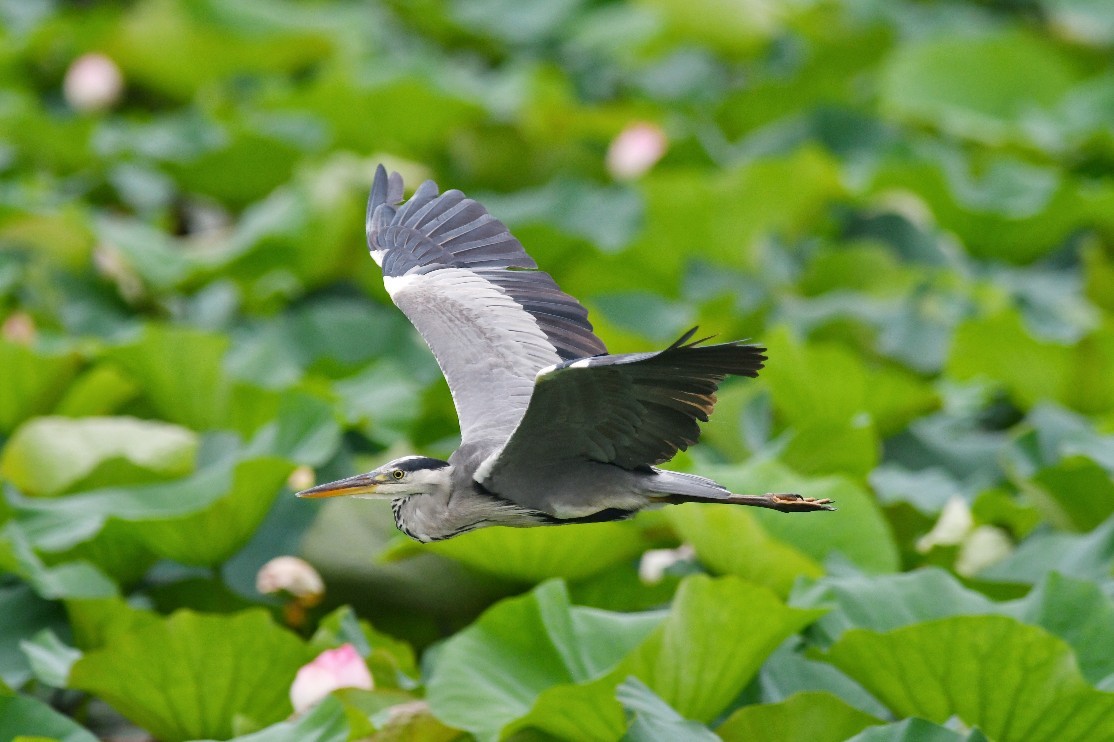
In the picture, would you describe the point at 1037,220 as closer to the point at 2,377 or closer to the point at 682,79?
the point at 682,79

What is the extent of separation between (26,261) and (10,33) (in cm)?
249

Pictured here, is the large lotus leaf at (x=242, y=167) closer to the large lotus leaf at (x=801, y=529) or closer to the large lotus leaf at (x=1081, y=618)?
the large lotus leaf at (x=801, y=529)

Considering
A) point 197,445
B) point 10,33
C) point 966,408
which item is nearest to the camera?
point 197,445

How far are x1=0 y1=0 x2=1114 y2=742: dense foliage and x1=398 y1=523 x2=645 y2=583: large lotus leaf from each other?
0.01 metres

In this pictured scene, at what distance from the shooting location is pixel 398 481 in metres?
2.30

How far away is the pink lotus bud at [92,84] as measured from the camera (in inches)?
218

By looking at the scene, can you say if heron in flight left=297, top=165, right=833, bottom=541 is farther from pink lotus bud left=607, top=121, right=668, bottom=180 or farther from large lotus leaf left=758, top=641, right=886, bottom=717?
pink lotus bud left=607, top=121, right=668, bottom=180

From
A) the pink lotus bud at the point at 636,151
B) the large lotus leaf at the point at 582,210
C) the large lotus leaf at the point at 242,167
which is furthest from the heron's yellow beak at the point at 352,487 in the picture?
the pink lotus bud at the point at 636,151

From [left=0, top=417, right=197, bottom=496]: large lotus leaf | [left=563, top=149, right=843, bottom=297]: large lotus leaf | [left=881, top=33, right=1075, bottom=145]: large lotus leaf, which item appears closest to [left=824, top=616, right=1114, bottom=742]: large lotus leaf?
[left=0, top=417, right=197, bottom=496]: large lotus leaf

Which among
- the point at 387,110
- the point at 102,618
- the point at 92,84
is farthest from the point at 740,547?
the point at 92,84

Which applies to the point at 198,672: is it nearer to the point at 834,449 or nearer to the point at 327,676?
the point at 327,676

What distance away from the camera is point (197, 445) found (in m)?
3.33

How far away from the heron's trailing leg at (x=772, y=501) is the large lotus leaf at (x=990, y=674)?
202 mm

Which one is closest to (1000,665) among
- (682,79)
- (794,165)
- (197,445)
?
(197,445)
